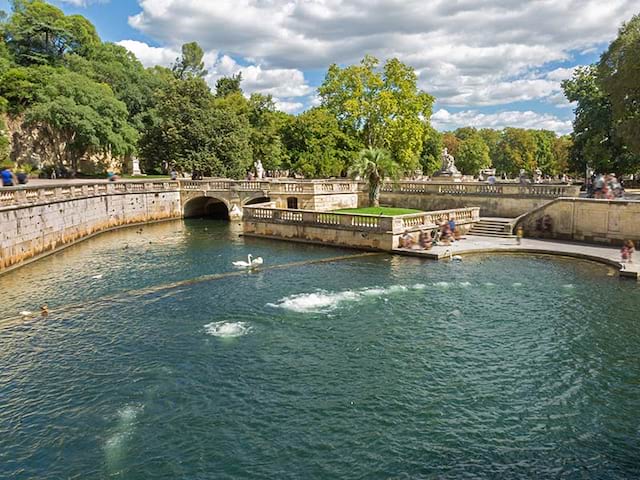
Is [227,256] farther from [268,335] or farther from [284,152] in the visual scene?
[284,152]

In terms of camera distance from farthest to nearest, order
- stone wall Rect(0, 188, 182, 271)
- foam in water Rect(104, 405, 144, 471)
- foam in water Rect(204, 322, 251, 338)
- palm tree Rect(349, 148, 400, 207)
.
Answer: palm tree Rect(349, 148, 400, 207) < stone wall Rect(0, 188, 182, 271) < foam in water Rect(204, 322, 251, 338) < foam in water Rect(104, 405, 144, 471)

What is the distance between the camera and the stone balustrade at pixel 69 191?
29120mm

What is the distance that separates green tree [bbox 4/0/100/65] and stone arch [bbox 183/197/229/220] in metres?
35.4

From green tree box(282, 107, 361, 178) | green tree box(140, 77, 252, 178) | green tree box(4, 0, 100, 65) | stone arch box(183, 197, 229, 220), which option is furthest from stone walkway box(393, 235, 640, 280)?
green tree box(4, 0, 100, 65)

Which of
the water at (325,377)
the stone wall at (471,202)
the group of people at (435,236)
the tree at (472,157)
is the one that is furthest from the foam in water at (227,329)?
the tree at (472,157)

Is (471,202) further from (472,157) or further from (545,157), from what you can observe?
(545,157)

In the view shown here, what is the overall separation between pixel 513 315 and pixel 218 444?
1215 centimetres

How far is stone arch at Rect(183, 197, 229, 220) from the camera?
51516 millimetres

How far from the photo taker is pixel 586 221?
3097 cm

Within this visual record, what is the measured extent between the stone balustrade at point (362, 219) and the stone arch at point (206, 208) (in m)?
14.5

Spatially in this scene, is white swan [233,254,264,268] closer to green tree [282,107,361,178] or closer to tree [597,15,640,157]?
tree [597,15,640,157]

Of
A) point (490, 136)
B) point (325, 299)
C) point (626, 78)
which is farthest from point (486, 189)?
point (490, 136)

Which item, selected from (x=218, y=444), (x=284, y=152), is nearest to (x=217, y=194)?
(x=284, y=152)

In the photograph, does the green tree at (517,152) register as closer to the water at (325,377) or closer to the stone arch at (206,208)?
the stone arch at (206,208)
